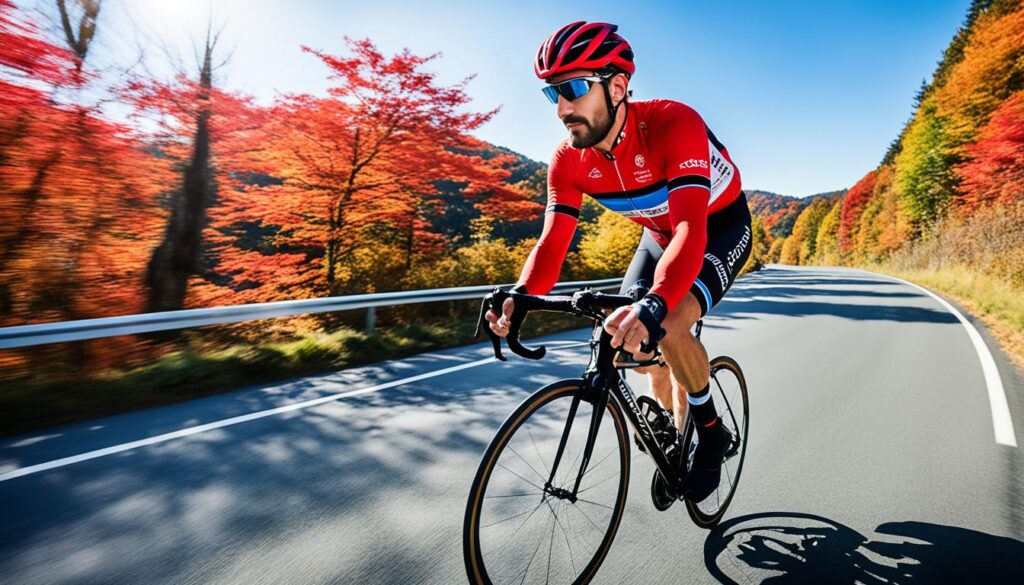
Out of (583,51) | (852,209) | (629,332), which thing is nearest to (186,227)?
(583,51)

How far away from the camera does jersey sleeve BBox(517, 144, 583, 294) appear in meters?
2.35

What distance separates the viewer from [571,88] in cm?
220

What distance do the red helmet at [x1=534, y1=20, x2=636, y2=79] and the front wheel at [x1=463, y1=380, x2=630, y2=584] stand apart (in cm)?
136

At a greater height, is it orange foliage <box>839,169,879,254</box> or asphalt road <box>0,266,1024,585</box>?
orange foliage <box>839,169,879,254</box>

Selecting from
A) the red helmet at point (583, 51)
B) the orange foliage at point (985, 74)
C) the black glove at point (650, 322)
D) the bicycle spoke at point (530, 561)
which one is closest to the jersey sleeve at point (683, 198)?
the black glove at point (650, 322)

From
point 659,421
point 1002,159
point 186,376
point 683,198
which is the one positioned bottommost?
point 186,376

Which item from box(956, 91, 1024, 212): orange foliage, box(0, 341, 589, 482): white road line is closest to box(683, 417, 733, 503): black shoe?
box(0, 341, 589, 482): white road line

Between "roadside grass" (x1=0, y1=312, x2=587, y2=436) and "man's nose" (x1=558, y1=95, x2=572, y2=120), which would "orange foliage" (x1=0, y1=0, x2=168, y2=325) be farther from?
"man's nose" (x1=558, y1=95, x2=572, y2=120)

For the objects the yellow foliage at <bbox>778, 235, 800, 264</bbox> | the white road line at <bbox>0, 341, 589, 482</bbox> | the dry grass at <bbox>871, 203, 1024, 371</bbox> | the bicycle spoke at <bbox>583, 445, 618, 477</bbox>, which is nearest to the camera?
the bicycle spoke at <bbox>583, 445, 618, 477</bbox>

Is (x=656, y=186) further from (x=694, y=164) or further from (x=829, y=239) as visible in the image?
(x=829, y=239)

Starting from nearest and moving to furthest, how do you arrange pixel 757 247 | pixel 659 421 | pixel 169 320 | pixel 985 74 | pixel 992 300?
pixel 659 421
pixel 169 320
pixel 992 300
pixel 985 74
pixel 757 247

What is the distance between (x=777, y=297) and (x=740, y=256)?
1474 cm

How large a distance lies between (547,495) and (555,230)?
125 cm

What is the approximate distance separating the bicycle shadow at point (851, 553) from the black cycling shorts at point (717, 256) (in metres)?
1.19
